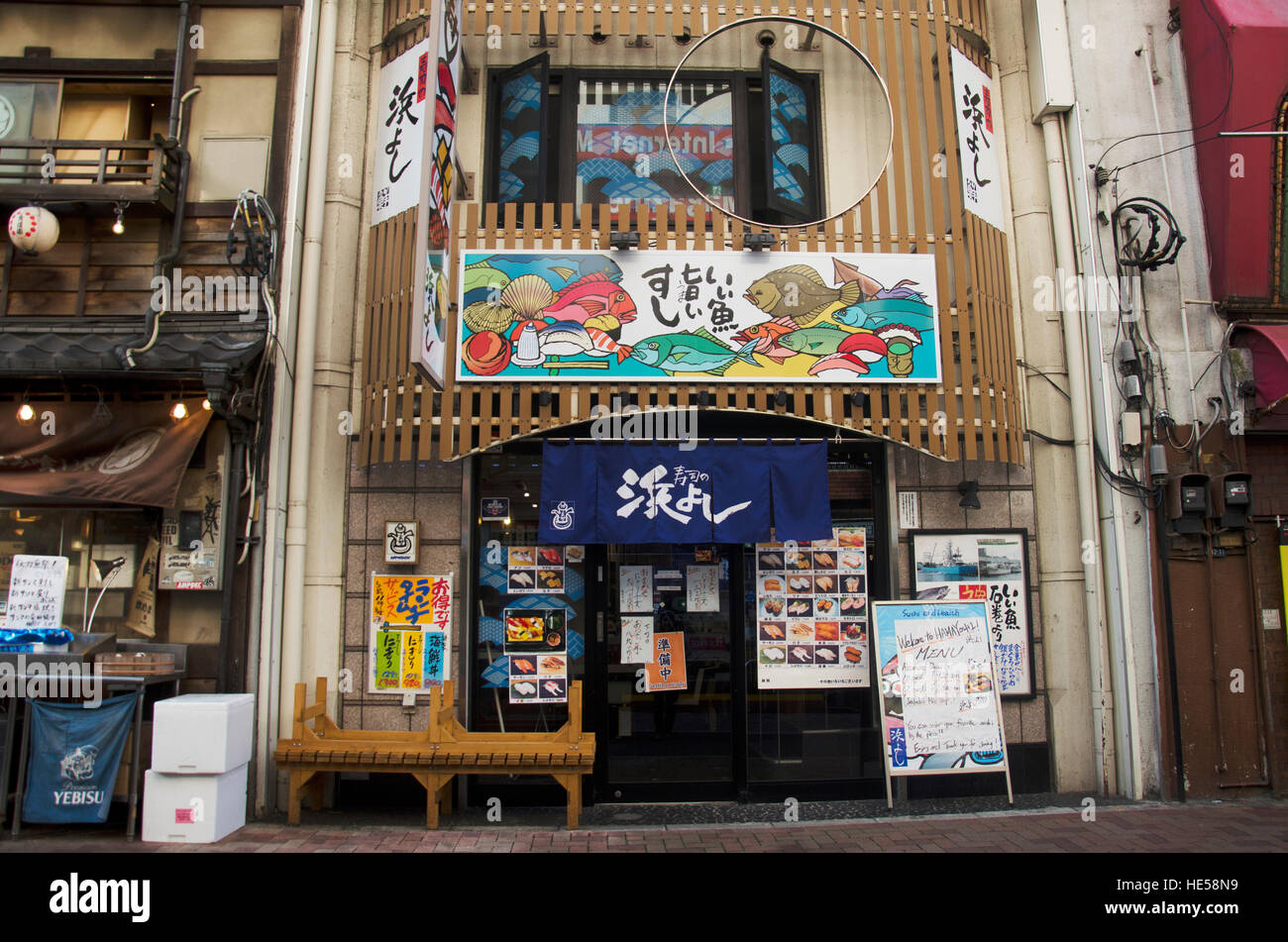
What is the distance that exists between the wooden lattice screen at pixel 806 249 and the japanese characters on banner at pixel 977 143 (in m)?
0.13

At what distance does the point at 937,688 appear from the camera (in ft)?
25.2

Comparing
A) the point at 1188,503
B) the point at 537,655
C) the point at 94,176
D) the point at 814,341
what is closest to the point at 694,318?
the point at 814,341

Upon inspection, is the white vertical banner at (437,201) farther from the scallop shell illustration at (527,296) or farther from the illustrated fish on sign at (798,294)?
the illustrated fish on sign at (798,294)

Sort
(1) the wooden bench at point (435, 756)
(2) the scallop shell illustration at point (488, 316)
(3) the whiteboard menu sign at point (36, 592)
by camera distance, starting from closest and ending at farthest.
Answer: (1) the wooden bench at point (435, 756) → (3) the whiteboard menu sign at point (36, 592) → (2) the scallop shell illustration at point (488, 316)

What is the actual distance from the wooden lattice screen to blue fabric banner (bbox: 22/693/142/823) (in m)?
3.07

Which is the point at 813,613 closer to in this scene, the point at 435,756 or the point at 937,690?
the point at 937,690

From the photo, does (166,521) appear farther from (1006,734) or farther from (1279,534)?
(1279,534)

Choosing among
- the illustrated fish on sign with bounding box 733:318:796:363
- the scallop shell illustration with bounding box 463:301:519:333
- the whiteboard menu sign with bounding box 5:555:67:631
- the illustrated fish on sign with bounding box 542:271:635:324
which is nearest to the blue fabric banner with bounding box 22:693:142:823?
the whiteboard menu sign with bounding box 5:555:67:631

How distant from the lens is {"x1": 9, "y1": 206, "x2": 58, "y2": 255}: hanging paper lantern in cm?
792

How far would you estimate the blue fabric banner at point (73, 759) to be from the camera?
6.95m

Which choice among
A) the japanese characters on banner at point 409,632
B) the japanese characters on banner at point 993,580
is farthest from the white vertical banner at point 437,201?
the japanese characters on banner at point 993,580

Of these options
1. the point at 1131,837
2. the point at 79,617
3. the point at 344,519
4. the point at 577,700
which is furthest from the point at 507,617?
the point at 1131,837

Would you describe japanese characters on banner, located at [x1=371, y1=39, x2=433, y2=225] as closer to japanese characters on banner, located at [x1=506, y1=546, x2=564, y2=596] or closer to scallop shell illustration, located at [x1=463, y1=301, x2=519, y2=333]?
scallop shell illustration, located at [x1=463, y1=301, x2=519, y2=333]

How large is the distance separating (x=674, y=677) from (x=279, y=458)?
Answer: 436 cm
